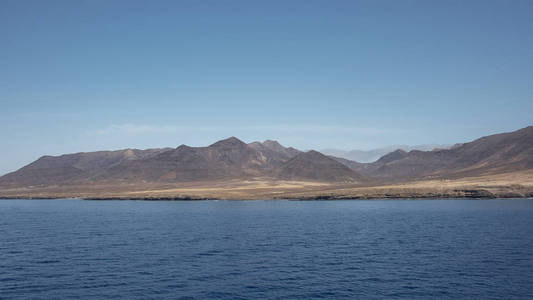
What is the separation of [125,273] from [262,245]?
25.7 meters

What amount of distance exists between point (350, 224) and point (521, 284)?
174 feet

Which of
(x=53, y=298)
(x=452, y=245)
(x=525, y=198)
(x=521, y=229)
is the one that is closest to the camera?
(x=53, y=298)

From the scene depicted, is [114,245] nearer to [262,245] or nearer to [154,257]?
[154,257]

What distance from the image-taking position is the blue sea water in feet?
141

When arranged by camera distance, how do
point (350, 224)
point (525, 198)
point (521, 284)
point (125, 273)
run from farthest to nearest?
1. point (525, 198)
2. point (350, 224)
3. point (125, 273)
4. point (521, 284)

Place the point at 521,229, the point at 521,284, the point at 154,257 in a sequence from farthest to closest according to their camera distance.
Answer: the point at 521,229 < the point at 154,257 < the point at 521,284

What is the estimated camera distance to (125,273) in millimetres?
49938

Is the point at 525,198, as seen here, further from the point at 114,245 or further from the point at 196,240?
the point at 114,245

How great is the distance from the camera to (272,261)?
5684cm

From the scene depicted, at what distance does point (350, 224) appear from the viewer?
316ft

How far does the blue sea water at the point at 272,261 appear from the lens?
141ft

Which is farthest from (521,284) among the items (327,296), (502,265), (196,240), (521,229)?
(196,240)

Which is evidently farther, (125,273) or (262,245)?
(262,245)

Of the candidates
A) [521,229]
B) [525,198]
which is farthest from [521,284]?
[525,198]
